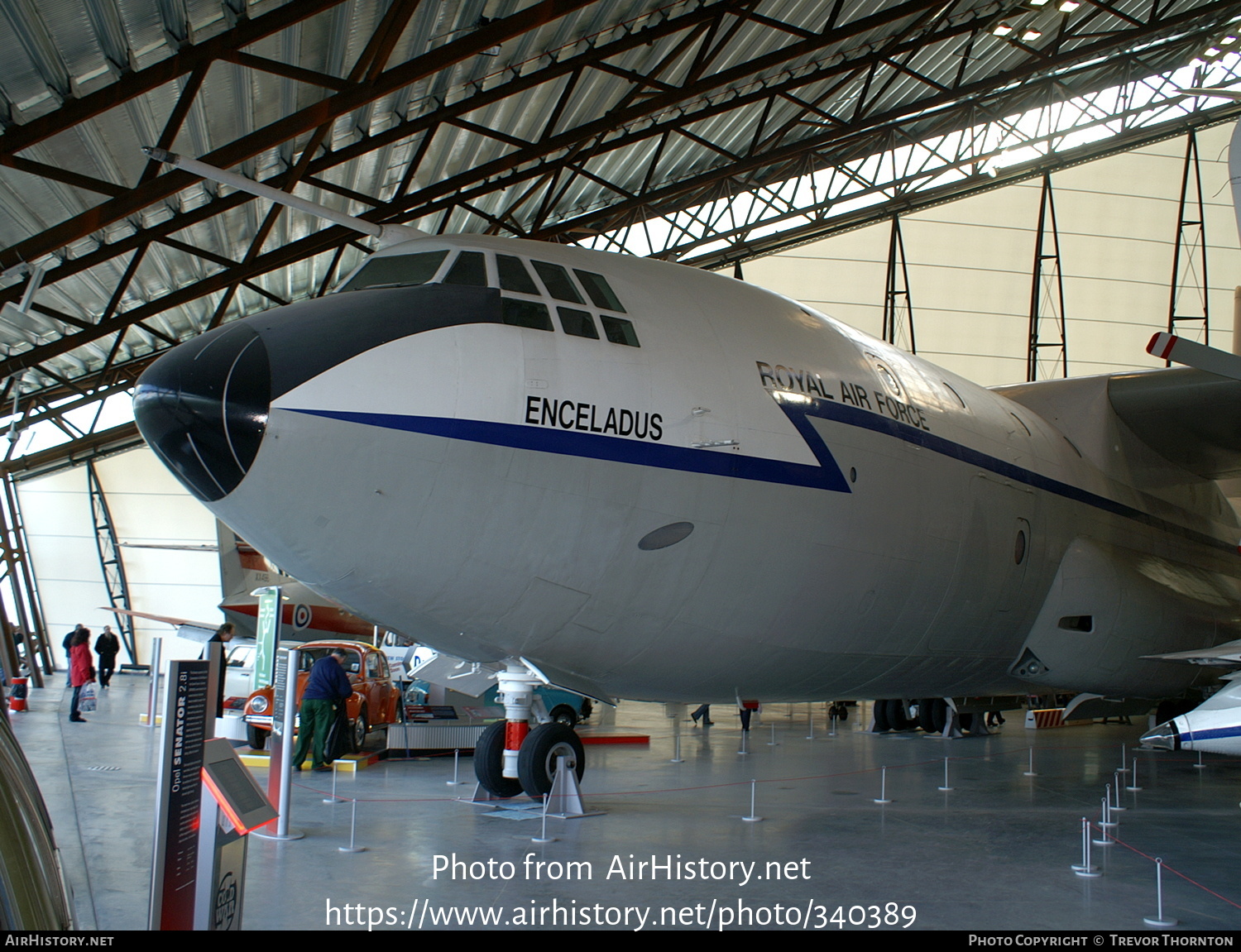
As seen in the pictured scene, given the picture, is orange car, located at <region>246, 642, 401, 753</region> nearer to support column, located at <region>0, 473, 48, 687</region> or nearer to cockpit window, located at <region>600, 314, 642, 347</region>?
cockpit window, located at <region>600, 314, 642, 347</region>

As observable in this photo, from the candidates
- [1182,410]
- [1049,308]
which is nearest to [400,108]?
[1182,410]

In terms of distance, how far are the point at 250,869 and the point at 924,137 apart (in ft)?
75.2

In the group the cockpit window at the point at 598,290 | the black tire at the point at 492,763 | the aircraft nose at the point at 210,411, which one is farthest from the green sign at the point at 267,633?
the cockpit window at the point at 598,290

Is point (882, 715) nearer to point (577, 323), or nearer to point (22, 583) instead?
point (577, 323)

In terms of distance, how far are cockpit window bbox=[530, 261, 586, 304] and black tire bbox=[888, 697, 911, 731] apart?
44.2 feet

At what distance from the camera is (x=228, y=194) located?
15945 millimetres

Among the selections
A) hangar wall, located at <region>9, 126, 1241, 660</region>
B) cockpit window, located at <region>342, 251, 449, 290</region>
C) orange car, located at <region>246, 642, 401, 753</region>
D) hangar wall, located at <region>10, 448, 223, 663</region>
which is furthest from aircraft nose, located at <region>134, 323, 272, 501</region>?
hangar wall, located at <region>10, 448, 223, 663</region>

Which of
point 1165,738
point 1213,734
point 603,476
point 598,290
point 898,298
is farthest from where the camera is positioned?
point 898,298

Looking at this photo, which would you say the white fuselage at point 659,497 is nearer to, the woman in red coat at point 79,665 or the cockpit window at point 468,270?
the cockpit window at point 468,270

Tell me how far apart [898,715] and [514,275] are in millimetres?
14215

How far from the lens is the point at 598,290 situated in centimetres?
677

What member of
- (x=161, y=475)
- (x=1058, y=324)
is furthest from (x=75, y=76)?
(x=1058, y=324)

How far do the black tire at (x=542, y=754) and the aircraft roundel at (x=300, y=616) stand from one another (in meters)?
15.8

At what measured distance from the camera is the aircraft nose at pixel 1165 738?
866cm
